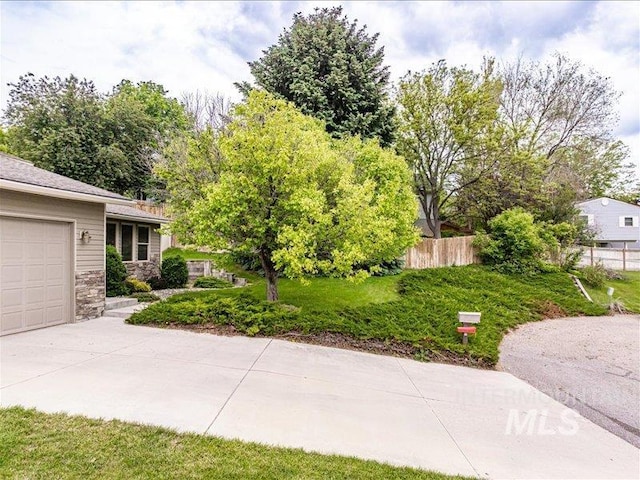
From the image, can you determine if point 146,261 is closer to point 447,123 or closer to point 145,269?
point 145,269

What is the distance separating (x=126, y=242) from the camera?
11875 mm

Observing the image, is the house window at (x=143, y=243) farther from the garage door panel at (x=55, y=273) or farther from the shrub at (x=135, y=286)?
the garage door panel at (x=55, y=273)

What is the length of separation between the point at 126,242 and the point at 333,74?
33.0 ft

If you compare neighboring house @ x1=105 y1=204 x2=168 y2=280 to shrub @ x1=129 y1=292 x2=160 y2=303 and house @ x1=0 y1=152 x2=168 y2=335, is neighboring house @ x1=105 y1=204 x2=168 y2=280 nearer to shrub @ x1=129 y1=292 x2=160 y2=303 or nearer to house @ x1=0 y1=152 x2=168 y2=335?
shrub @ x1=129 y1=292 x2=160 y2=303

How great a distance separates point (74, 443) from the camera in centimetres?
290

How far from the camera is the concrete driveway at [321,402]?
3.38 m

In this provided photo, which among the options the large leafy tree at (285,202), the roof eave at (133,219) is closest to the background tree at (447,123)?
the large leafy tree at (285,202)

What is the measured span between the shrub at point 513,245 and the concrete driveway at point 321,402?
9.56 metres

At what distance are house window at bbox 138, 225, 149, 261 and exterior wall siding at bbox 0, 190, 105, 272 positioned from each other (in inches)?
171

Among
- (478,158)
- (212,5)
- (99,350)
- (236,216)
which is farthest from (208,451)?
(478,158)

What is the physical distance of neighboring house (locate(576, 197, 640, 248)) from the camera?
26.0m

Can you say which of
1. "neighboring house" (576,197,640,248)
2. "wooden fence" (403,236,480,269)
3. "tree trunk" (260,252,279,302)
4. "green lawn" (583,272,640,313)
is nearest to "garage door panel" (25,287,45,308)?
"tree trunk" (260,252,279,302)

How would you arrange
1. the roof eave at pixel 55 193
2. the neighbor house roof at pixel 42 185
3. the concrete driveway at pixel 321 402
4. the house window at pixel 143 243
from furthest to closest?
the house window at pixel 143 243
the neighbor house roof at pixel 42 185
the roof eave at pixel 55 193
the concrete driveway at pixel 321 402

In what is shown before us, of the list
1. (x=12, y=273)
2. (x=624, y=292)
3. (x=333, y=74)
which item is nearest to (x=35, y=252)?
(x=12, y=273)
